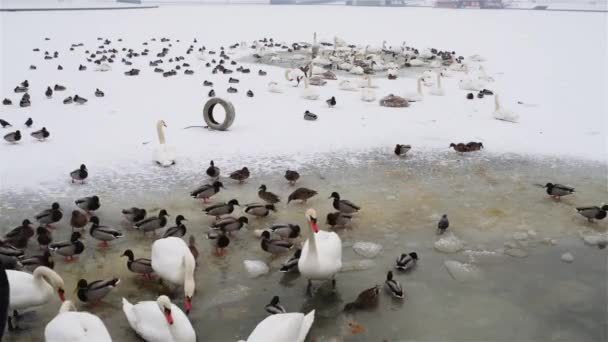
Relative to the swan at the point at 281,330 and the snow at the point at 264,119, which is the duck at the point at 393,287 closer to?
the swan at the point at 281,330

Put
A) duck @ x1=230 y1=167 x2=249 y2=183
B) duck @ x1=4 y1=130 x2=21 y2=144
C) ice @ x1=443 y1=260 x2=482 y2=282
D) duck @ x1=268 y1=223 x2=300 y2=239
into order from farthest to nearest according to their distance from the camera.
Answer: duck @ x1=4 y1=130 x2=21 y2=144 → duck @ x1=230 y1=167 x2=249 y2=183 → duck @ x1=268 y1=223 x2=300 y2=239 → ice @ x1=443 y1=260 x2=482 y2=282

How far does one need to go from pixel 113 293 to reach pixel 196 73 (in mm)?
18982

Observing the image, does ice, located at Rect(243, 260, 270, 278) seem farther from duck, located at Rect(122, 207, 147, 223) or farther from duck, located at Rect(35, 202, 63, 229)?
duck, located at Rect(35, 202, 63, 229)

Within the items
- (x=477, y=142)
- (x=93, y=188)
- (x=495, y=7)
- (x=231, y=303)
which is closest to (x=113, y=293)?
(x=231, y=303)

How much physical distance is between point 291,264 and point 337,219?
1601mm

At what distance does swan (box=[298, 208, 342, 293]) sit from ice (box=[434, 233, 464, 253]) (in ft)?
6.14

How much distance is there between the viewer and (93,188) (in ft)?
32.7

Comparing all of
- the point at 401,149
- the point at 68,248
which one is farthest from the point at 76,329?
the point at 401,149

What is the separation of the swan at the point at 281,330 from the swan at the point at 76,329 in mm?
1520

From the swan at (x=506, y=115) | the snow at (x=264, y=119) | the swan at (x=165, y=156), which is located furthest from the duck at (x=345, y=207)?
the swan at (x=506, y=115)

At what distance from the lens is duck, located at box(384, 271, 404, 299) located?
6.47 metres

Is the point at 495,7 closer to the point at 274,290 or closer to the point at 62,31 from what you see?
the point at 62,31

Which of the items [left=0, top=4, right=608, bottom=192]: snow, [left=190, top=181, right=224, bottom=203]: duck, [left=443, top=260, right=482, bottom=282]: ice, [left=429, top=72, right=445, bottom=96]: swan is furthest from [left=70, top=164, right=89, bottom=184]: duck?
[left=429, top=72, right=445, bottom=96]: swan

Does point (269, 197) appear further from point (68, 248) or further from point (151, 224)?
point (68, 248)
